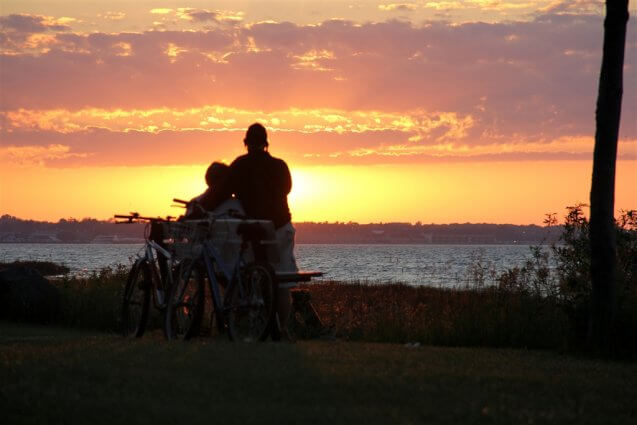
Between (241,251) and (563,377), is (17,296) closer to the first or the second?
(241,251)

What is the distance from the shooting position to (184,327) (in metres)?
11.5

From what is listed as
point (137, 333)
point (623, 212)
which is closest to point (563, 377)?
point (137, 333)

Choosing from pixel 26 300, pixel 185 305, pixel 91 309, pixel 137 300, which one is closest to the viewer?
pixel 185 305

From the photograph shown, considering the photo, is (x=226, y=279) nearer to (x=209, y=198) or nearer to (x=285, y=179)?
(x=209, y=198)

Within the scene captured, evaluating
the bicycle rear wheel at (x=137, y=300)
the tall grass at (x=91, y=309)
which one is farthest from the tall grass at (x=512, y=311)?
the bicycle rear wheel at (x=137, y=300)

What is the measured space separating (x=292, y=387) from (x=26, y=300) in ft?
41.0

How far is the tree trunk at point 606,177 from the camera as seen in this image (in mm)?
11719

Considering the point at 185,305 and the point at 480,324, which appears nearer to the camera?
the point at 185,305

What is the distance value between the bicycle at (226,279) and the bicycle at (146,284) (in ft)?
1.10

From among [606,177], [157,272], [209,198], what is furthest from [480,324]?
[157,272]

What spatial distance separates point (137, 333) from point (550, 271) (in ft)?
28.2

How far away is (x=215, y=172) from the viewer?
12.0 m

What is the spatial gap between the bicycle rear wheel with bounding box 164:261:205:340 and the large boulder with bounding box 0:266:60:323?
8037 millimetres

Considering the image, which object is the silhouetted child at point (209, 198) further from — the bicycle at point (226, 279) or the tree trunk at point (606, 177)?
the tree trunk at point (606, 177)
